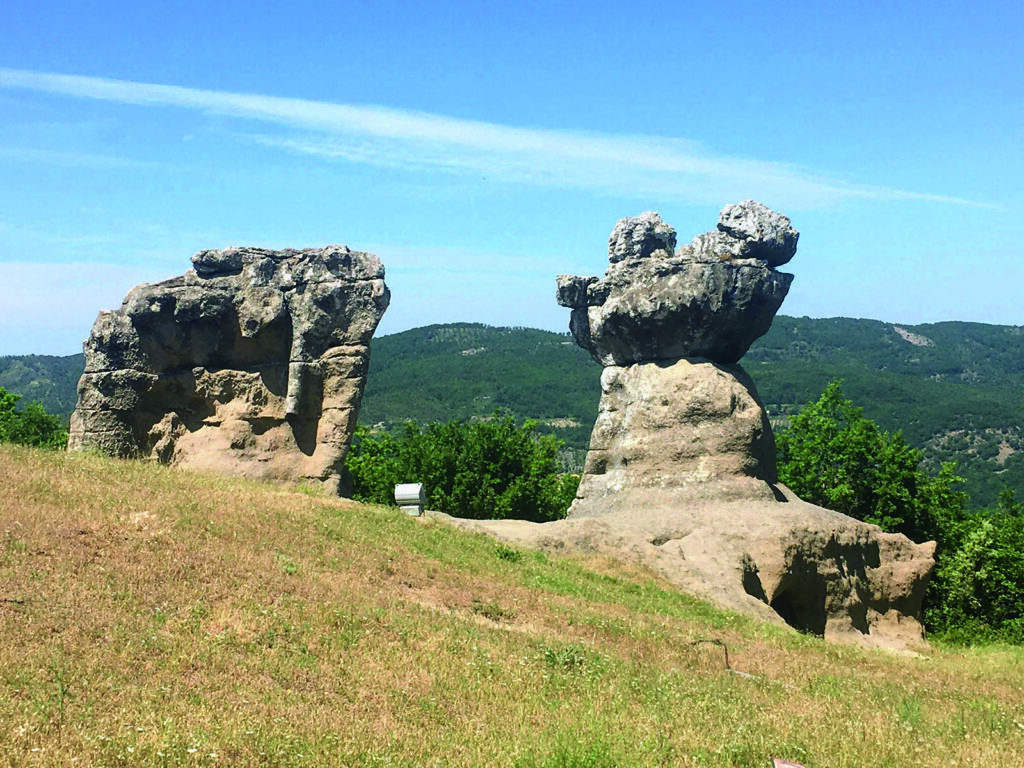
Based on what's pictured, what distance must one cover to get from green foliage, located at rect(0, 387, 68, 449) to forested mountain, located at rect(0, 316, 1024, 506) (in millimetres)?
55586

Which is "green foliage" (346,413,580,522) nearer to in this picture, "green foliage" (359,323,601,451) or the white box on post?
the white box on post

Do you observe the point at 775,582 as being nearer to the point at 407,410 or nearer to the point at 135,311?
the point at 135,311

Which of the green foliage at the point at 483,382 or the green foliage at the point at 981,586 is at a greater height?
the green foliage at the point at 483,382

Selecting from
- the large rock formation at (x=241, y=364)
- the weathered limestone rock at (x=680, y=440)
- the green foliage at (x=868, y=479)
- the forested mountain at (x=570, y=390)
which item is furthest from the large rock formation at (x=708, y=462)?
the forested mountain at (x=570, y=390)

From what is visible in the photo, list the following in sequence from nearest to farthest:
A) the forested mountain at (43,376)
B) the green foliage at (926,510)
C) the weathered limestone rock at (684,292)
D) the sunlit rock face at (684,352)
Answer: the sunlit rock face at (684,352)
the weathered limestone rock at (684,292)
the green foliage at (926,510)
the forested mountain at (43,376)

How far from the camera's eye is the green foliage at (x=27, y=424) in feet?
163

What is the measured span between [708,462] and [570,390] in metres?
111

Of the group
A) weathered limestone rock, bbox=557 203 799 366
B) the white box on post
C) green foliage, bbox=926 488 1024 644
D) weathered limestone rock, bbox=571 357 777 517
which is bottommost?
green foliage, bbox=926 488 1024 644

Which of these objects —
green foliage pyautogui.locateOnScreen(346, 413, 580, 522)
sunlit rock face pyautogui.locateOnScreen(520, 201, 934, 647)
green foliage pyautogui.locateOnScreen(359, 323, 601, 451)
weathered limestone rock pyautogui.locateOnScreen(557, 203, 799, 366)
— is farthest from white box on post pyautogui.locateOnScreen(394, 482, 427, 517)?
green foliage pyautogui.locateOnScreen(359, 323, 601, 451)

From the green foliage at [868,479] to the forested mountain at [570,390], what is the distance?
50407 mm

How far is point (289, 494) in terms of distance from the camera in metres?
21.0

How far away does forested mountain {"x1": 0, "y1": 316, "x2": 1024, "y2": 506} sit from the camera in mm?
115000

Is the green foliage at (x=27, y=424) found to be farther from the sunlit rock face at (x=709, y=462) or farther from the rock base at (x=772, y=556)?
the rock base at (x=772, y=556)

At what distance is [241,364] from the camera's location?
25516 mm
